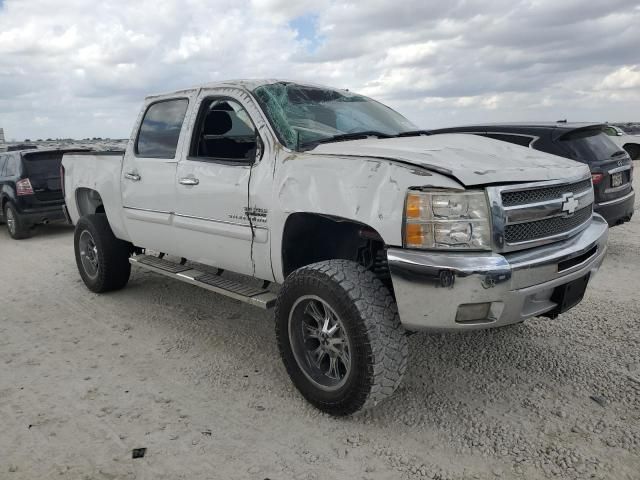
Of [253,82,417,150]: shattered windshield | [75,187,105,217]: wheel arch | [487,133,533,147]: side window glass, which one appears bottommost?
[75,187,105,217]: wheel arch

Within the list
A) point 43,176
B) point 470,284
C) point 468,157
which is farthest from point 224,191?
point 43,176

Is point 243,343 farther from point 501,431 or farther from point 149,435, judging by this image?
point 501,431

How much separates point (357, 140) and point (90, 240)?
133 inches

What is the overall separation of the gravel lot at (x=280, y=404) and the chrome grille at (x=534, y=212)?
100 centimetres

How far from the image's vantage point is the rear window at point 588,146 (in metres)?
5.77

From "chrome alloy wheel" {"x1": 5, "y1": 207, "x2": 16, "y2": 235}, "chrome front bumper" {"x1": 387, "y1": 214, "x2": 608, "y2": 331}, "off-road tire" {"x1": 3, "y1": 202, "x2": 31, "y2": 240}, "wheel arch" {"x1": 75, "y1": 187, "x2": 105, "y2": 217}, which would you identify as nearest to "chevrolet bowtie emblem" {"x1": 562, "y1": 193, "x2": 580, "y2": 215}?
"chrome front bumper" {"x1": 387, "y1": 214, "x2": 608, "y2": 331}

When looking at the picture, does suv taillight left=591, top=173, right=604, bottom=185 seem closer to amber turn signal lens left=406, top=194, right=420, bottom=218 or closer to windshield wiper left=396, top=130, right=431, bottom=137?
windshield wiper left=396, top=130, right=431, bottom=137

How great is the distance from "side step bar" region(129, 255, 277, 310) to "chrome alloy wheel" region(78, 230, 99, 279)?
81cm

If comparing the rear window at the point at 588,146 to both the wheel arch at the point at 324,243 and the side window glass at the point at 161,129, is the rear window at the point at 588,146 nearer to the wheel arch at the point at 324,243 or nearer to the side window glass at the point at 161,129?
the wheel arch at the point at 324,243

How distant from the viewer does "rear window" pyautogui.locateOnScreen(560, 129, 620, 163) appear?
577cm

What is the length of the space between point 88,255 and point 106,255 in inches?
19.3

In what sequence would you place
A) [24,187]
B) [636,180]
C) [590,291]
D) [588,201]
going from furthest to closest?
[636,180]
[24,187]
[590,291]
[588,201]

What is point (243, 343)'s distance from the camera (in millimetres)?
4117

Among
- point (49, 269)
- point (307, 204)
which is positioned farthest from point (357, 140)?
point (49, 269)
